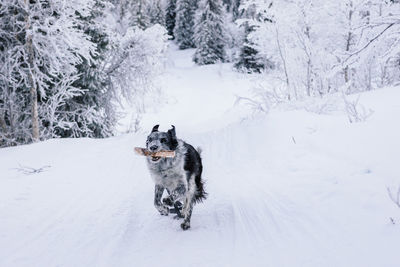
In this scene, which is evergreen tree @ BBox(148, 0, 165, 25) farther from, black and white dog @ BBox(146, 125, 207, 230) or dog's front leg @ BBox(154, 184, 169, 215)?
dog's front leg @ BBox(154, 184, 169, 215)

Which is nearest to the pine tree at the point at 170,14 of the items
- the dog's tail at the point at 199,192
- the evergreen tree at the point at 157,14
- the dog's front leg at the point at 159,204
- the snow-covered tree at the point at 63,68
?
the evergreen tree at the point at 157,14

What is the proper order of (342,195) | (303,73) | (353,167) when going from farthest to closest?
(303,73), (353,167), (342,195)

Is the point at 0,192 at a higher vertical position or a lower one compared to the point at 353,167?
lower

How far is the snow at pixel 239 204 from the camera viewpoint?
3742mm

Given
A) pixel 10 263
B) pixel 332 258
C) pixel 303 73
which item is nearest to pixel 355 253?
pixel 332 258

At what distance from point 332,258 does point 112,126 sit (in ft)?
42.4

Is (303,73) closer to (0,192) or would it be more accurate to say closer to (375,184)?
(375,184)

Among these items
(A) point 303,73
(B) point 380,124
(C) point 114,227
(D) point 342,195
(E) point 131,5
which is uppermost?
(E) point 131,5

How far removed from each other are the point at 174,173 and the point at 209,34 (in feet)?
147

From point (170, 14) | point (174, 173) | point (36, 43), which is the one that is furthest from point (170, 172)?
point (170, 14)

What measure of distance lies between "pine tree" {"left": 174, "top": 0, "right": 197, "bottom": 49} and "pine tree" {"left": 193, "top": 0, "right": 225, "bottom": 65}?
10.9 m

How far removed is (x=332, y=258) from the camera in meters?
3.41

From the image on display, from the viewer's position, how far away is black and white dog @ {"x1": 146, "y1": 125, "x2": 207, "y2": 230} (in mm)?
4836

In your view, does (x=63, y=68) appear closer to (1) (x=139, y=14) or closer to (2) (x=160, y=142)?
(2) (x=160, y=142)
